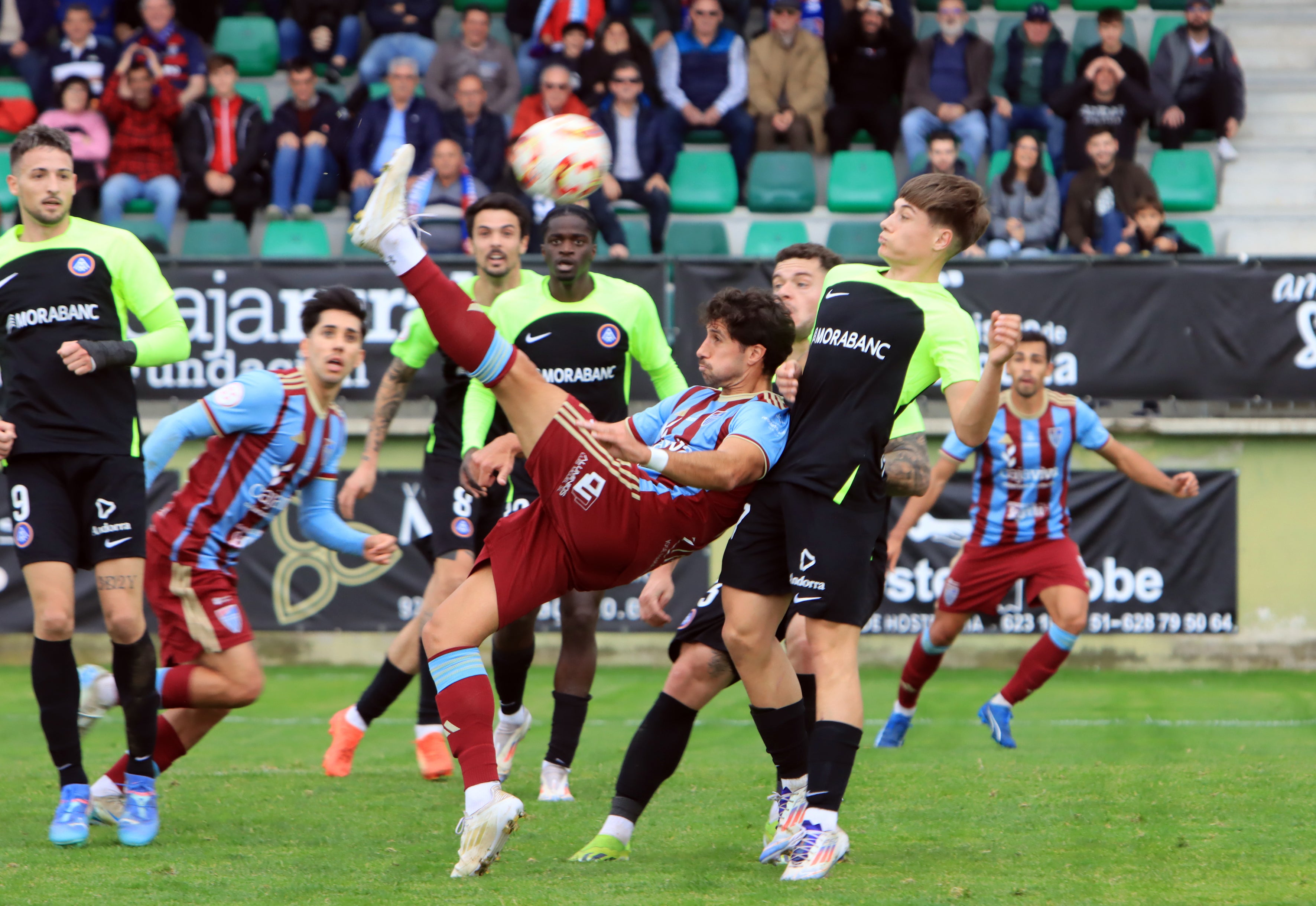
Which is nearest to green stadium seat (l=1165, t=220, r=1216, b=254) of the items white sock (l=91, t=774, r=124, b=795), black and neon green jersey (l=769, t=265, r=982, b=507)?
black and neon green jersey (l=769, t=265, r=982, b=507)

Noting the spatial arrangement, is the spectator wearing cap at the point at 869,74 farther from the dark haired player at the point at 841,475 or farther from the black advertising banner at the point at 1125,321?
the dark haired player at the point at 841,475

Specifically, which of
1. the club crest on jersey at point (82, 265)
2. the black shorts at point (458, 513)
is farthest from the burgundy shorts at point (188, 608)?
the black shorts at point (458, 513)

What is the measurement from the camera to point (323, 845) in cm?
478

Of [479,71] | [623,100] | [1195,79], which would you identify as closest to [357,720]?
[623,100]

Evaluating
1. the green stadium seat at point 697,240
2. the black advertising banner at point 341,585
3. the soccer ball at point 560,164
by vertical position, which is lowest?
the black advertising banner at point 341,585

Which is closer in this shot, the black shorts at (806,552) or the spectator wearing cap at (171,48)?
the black shorts at (806,552)

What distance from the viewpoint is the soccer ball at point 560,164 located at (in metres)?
5.47

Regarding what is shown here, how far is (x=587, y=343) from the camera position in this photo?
20.1ft

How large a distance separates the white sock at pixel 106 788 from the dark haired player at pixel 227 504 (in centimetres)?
23

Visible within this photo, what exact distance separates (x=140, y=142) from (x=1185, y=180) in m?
9.85

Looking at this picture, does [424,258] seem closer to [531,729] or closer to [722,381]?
[722,381]

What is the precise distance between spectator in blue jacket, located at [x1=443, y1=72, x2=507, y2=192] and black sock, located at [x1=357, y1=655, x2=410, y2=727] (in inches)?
275

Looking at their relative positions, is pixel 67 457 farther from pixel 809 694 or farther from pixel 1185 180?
pixel 1185 180

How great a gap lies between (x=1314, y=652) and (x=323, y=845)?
340 inches
